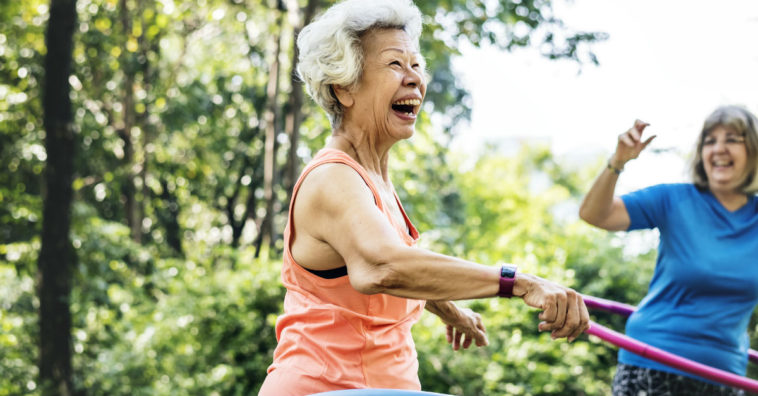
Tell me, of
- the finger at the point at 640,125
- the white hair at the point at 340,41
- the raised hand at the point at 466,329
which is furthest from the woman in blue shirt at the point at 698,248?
the white hair at the point at 340,41

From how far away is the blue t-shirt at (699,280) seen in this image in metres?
3.12

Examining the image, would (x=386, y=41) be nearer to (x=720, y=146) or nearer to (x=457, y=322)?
(x=457, y=322)

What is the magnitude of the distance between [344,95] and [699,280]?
5.64 feet

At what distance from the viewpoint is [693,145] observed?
346 cm

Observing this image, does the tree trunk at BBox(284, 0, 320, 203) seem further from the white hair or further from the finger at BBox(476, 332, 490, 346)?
the white hair

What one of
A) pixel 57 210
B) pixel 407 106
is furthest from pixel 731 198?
pixel 57 210

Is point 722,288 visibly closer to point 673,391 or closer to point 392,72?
point 673,391

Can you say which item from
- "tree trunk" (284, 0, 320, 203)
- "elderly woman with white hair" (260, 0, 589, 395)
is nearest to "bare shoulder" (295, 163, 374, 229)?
"elderly woman with white hair" (260, 0, 589, 395)

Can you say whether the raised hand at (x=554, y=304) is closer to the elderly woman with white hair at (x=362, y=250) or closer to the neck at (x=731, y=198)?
the elderly woman with white hair at (x=362, y=250)

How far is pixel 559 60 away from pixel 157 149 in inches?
396

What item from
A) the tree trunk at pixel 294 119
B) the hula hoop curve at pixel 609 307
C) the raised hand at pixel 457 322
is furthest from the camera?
the tree trunk at pixel 294 119

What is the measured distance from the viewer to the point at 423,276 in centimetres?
176

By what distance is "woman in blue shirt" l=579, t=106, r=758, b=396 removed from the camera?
3129 millimetres

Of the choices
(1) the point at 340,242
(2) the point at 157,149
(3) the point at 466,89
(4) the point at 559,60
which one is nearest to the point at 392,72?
(1) the point at 340,242
